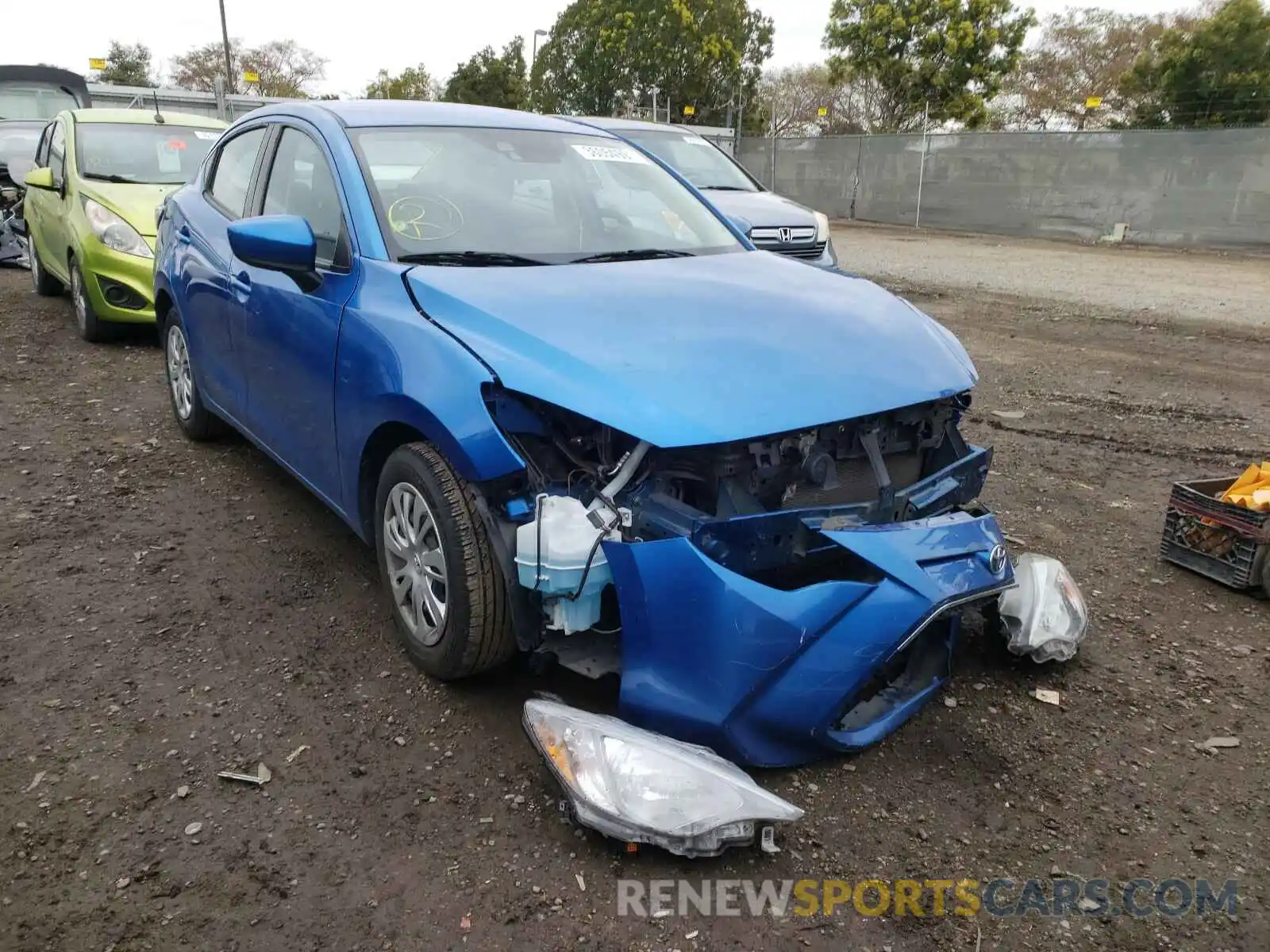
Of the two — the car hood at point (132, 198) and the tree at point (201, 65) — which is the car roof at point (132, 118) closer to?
the car hood at point (132, 198)

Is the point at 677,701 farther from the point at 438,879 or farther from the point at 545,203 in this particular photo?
the point at 545,203

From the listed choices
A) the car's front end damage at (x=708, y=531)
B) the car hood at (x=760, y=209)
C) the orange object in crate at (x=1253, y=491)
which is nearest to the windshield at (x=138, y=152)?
the car hood at (x=760, y=209)

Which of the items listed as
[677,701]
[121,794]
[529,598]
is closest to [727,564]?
[677,701]

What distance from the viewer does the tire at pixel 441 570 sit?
2.63m

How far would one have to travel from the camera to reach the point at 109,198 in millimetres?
7074

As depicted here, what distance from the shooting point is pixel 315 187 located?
3508 millimetres

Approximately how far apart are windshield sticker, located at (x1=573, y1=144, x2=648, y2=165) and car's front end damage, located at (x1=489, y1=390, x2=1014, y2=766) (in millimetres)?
1726

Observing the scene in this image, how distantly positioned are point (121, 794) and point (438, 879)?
92 cm

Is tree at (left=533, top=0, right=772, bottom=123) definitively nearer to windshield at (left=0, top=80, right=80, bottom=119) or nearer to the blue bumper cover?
windshield at (left=0, top=80, right=80, bottom=119)

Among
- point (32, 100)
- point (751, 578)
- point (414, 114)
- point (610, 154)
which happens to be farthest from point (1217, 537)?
point (32, 100)

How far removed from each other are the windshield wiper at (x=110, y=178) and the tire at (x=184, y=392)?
283cm

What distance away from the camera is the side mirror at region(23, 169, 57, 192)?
759 cm

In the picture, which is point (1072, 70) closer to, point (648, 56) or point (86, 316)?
point (648, 56)

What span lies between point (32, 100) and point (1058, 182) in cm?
1857
